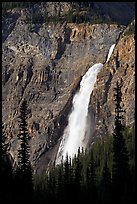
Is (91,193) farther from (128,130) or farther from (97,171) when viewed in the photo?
(128,130)

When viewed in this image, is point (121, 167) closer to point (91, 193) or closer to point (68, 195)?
point (68, 195)

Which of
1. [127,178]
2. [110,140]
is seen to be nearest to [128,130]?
[110,140]

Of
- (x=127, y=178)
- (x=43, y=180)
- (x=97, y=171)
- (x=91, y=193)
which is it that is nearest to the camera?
(x=127, y=178)

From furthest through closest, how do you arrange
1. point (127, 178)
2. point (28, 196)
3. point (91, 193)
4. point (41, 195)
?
point (41, 195), point (91, 193), point (127, 178), point (28, 196)

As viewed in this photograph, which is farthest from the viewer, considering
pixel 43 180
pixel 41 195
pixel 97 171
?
pixel 43 180

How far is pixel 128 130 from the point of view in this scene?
171750 mm

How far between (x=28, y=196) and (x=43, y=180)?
8601 centimetres

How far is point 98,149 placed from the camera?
164500mm

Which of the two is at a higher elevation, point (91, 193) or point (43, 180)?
point (43, 180)

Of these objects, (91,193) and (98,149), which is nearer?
(91,193)

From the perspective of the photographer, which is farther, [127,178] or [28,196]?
[127,178]

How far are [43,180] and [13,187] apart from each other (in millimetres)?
85363

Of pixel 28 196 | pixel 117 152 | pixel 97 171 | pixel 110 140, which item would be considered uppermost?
pixel 110 140

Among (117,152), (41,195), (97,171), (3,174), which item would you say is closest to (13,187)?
(3,174)
